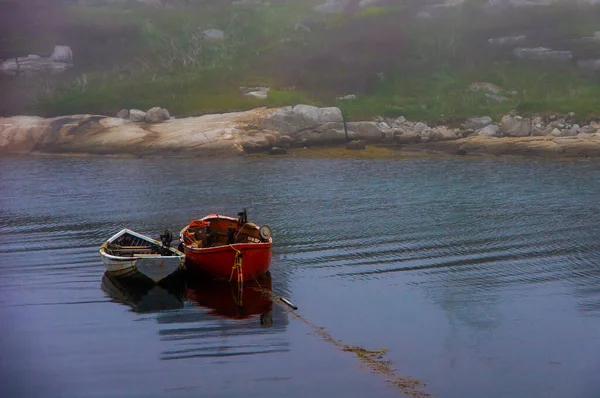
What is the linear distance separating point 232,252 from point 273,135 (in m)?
46.0

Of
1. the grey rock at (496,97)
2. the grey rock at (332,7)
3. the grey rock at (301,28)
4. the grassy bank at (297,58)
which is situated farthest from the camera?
the grey rock at (332,7)

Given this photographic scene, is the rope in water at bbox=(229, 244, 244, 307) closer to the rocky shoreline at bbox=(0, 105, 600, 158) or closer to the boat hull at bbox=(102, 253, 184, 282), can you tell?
the boat hull at bbox=(102, 253, 184, 282)

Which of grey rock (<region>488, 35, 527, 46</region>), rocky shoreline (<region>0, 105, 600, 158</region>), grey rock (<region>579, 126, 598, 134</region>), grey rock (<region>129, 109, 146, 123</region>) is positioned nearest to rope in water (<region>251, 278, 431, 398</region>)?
rocky shoreline (<region>0, 105, 600, 158</region>)

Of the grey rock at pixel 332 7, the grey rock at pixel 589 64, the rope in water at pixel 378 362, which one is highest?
the grey rock at pixel 332 7

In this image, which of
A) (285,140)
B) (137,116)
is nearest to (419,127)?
(285,140)

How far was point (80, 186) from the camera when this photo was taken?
5694cm

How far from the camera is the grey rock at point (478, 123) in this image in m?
80.5

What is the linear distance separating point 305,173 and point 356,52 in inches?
1661

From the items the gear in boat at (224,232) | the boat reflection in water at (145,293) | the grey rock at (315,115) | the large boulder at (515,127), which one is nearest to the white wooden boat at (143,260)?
the boat reflection in water at (145,293)

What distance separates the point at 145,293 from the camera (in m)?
30.3

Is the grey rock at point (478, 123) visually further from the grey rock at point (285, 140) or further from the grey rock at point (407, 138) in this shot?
the grey rock at point (285, 140)

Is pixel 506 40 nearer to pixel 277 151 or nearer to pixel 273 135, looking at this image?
pixel 273 135

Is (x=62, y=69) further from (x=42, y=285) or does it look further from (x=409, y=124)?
(x=42, y=285)

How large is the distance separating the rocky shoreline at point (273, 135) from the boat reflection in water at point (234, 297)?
42078 millimetres
